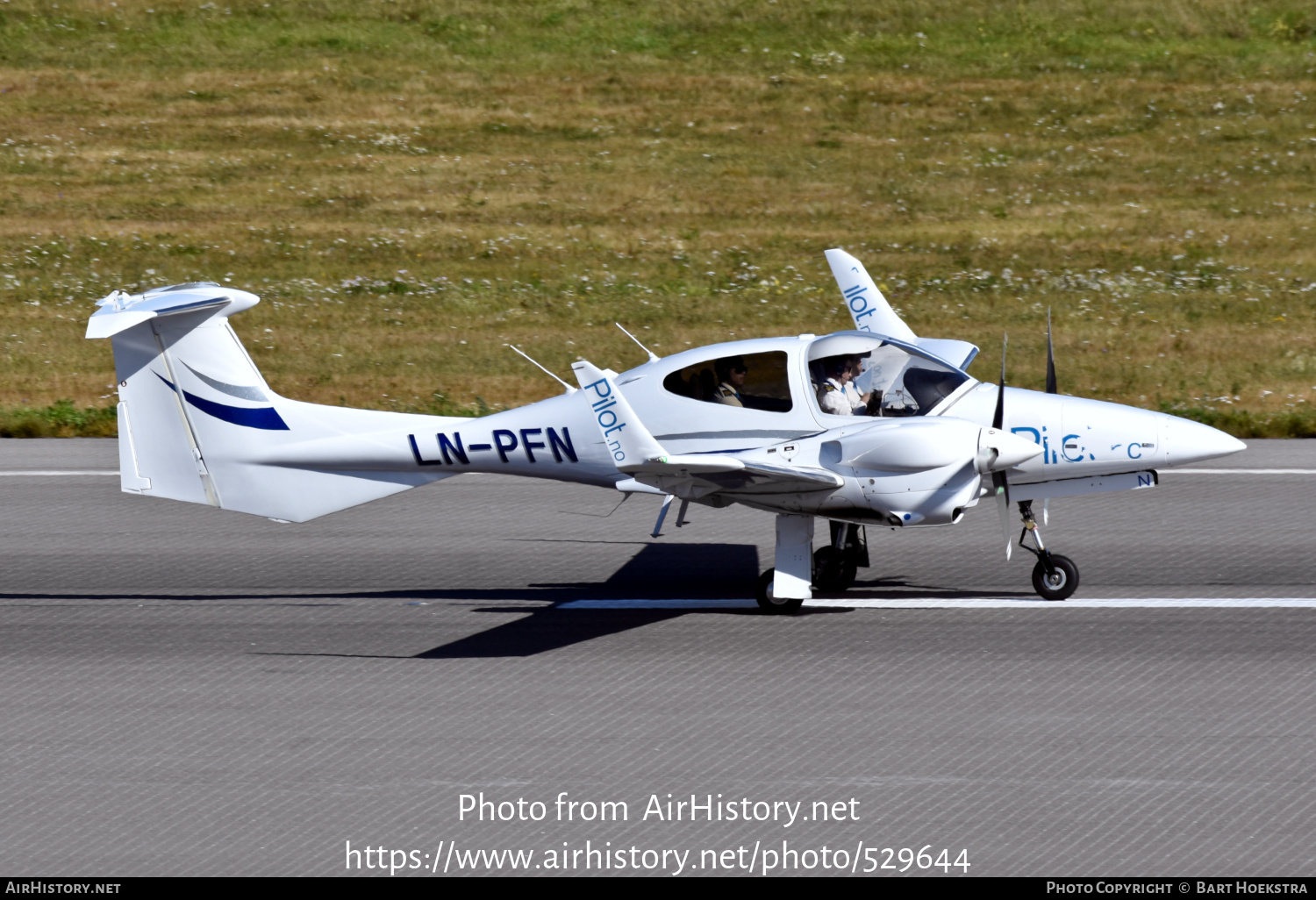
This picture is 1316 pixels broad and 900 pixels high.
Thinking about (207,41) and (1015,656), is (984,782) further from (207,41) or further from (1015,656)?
(207,41)

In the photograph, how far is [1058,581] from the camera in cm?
1161

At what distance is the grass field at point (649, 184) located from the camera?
24.3m

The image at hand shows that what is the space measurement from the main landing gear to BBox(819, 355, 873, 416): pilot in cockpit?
93 cm

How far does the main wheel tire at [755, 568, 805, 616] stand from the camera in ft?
37.5

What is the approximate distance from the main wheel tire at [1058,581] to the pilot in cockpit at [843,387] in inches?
79.9

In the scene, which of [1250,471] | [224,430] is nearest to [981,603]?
[1250,471]

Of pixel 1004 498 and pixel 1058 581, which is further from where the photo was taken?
pixel 1058 581

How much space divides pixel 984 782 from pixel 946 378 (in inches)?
157

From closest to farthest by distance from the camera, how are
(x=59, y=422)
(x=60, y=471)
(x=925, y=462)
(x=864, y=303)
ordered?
(x=925, y=462)
(x=864, y=303)
(x=60, y=471)
(x=59, y=422)

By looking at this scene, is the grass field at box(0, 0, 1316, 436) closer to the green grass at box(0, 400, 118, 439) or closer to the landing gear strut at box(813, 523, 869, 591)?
the green grass at box(0, 400, 118, 439)

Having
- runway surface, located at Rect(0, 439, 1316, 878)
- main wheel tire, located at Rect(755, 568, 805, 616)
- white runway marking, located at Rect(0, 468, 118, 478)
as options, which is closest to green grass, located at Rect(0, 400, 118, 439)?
white runway marking, located at Rect(0, 468, 118, 478)

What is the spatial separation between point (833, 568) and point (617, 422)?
3.13 m

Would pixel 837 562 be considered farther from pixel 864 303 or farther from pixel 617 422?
pixel 864 303

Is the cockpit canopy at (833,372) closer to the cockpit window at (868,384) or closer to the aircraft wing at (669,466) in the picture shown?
the cockpit window at (868,384)
